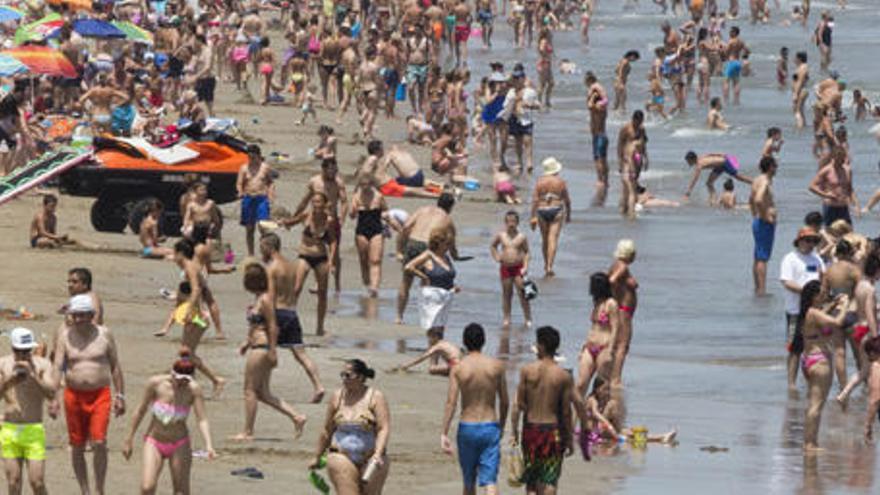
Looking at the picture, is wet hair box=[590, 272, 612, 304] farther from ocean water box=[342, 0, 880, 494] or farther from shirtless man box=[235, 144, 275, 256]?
shirtless man box=[235, 144, 275, 256]

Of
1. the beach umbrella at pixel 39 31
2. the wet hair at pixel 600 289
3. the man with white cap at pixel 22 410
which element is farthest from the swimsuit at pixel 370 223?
the beach umbrella at pixel 39 31

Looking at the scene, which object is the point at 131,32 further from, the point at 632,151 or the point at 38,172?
the point at 38,172

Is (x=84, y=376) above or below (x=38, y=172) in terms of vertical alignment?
above

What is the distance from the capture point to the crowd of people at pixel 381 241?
13500 millimetres

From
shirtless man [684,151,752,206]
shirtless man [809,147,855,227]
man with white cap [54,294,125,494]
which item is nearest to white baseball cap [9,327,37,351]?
man with white cap [54,294,125,494]

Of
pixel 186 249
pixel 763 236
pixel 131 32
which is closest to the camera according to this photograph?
pixel 186 249

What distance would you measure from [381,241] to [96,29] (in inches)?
535

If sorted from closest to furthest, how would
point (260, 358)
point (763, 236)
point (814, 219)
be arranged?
point (260, 358) < point (814, 219) < point (763, 236)

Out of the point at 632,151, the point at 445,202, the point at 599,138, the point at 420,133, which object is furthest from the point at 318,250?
the point at 420,133

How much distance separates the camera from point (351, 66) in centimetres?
4031

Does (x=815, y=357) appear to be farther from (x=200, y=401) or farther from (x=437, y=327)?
(x=200, y=401)

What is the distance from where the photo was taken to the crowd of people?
13.5 metres

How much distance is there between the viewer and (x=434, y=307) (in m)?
19.2

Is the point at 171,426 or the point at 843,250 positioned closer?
the point at 171,426
